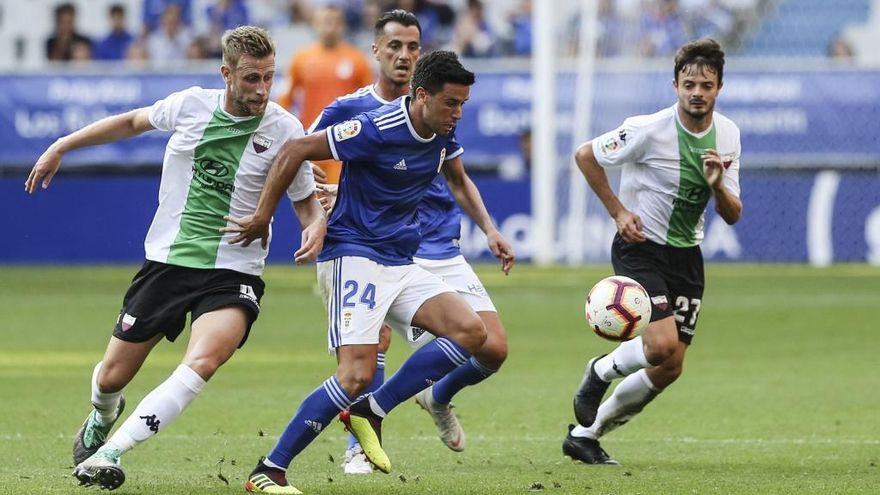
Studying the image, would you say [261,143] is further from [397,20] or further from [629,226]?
A: [629,226]

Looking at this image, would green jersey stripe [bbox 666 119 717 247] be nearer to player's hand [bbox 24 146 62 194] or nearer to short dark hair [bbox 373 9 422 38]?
short dark hair [bbox 373 9 422 38]

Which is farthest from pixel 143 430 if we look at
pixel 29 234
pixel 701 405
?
pixel 29 234

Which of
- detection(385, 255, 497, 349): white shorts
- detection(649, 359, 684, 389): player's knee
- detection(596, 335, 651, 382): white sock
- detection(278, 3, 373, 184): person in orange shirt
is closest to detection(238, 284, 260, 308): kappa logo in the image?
detection(385, 255, 497, 349): white shorts

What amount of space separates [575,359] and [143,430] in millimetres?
7491

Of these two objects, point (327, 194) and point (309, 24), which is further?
point (309, 24)

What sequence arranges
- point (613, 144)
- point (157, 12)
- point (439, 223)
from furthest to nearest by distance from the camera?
point (157, 12), point (439, 223), point (613, 144)

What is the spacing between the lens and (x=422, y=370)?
771cm

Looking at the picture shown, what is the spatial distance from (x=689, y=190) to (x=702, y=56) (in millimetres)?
753

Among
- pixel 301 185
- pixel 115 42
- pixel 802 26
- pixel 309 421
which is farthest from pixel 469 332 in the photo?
pixel 115 42

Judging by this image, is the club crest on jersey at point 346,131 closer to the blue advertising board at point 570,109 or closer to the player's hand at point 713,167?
the player's hand at point 713,167

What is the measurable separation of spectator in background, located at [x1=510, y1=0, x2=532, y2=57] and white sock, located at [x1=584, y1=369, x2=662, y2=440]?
17.1m

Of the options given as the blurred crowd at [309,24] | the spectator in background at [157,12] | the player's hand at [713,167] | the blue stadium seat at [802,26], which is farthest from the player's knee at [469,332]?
the spectator in background at [157,12]

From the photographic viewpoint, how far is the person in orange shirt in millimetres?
→ 15070

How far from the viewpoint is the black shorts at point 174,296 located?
7.22 m
